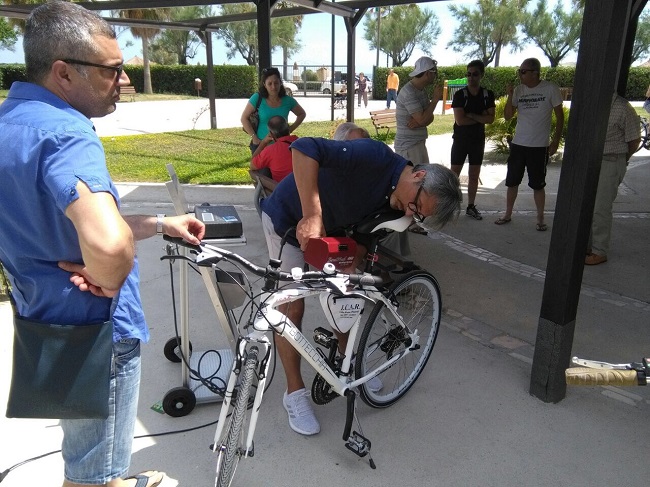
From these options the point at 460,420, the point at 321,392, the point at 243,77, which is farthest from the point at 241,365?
the point at 243,77

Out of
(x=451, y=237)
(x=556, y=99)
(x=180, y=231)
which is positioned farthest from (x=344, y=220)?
(x=556, y=99)

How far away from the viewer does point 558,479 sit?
2.38 meters

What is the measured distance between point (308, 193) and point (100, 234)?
119 cm

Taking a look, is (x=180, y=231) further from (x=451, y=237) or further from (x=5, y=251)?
(x=451, y=237)

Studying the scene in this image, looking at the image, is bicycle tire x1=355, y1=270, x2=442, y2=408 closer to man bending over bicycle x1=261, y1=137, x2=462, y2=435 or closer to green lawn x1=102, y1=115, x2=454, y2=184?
man bending over bicycle x1=261, y1=137, x2=462, y2=435

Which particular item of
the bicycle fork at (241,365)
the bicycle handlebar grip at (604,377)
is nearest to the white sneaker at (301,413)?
the bicycle fork at (241,365)

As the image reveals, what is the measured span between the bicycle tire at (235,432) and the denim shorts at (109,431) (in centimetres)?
39

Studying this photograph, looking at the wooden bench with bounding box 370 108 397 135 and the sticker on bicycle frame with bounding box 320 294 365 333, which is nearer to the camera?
the sticker on bicycle frame with bounding box 320 294 365 333

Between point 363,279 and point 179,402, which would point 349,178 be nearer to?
point 363,279

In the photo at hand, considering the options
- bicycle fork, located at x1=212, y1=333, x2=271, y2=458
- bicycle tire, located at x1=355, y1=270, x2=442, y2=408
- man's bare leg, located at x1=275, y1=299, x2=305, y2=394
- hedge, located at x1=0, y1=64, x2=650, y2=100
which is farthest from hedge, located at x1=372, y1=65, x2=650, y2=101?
bicycle fork, located at x1=212, y1=333, x2=271, y2=458

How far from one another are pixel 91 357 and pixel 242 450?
34.9 inches

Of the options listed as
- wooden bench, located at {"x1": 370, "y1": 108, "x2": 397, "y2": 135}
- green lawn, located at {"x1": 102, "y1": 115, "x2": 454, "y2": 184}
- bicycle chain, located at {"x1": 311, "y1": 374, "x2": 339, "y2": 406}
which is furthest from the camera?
wooden bench, located at {"x1": 370, "y1": 108, "x2": 397, "y2": 135}

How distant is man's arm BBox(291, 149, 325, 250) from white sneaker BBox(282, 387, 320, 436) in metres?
0.85

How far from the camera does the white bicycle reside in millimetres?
2029
